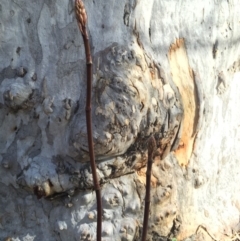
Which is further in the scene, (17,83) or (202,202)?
(202,202)

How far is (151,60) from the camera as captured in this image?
1665mm

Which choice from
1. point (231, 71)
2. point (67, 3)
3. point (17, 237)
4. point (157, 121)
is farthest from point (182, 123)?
point (17, 237)

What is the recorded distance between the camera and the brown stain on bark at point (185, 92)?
175 cm

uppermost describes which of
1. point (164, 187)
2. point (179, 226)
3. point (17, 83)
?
point (17, 83)

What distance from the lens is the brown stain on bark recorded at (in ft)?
5.73

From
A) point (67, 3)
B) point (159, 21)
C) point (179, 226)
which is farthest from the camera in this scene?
point (179, 226)

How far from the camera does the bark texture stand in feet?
5.25

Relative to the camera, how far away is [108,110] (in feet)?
5.16

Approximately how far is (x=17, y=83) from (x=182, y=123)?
20.8 inches

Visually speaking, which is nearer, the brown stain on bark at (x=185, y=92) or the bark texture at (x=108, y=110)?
the bark texture at (x=108, y=110)

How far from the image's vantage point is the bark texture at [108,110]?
160cm

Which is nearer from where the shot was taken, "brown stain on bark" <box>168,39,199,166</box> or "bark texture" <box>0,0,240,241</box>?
"bark texture" <box>0,0,240,241</box>

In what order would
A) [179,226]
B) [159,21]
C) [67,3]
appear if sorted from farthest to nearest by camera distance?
[179,226] < [159,21] < [67,3]

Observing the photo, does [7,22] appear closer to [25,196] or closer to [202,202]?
[25,196]
